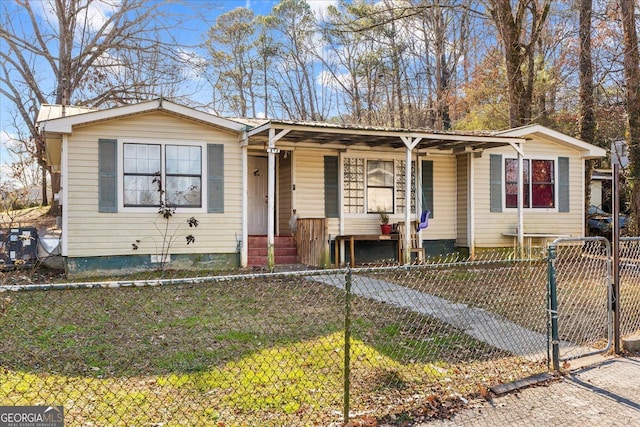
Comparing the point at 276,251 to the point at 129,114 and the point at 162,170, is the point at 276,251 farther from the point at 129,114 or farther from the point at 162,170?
the point at 129,114

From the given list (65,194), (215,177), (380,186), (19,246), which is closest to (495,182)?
(380,186)

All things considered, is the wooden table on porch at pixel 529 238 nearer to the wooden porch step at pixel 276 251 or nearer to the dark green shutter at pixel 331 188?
the dark green shutter at pixel 331 188

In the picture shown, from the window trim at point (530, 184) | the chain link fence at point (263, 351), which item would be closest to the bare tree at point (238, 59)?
the window trim at point (530, 184)

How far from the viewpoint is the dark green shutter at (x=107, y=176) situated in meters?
9.39

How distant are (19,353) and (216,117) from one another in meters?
6.31

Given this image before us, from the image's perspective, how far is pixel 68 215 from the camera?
30.2ft

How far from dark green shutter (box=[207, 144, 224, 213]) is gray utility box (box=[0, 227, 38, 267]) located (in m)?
3.64

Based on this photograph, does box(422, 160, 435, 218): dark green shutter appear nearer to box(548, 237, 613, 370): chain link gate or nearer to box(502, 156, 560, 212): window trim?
box(502, 156, 560, 212): window trim

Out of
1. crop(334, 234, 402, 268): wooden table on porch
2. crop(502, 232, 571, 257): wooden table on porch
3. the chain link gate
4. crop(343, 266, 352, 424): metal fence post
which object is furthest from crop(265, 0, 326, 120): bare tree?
crop(343, 266, 352, 424): metal fence post

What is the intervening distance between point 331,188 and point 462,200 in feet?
11.8

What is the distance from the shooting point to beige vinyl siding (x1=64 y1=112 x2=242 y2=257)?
926 centimetres

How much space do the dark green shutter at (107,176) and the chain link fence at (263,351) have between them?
2463mm

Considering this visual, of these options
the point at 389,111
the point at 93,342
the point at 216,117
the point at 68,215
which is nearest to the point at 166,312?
the point at 93,342

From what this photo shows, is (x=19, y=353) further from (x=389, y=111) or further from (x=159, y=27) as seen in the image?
A: (x=389, y=111)
